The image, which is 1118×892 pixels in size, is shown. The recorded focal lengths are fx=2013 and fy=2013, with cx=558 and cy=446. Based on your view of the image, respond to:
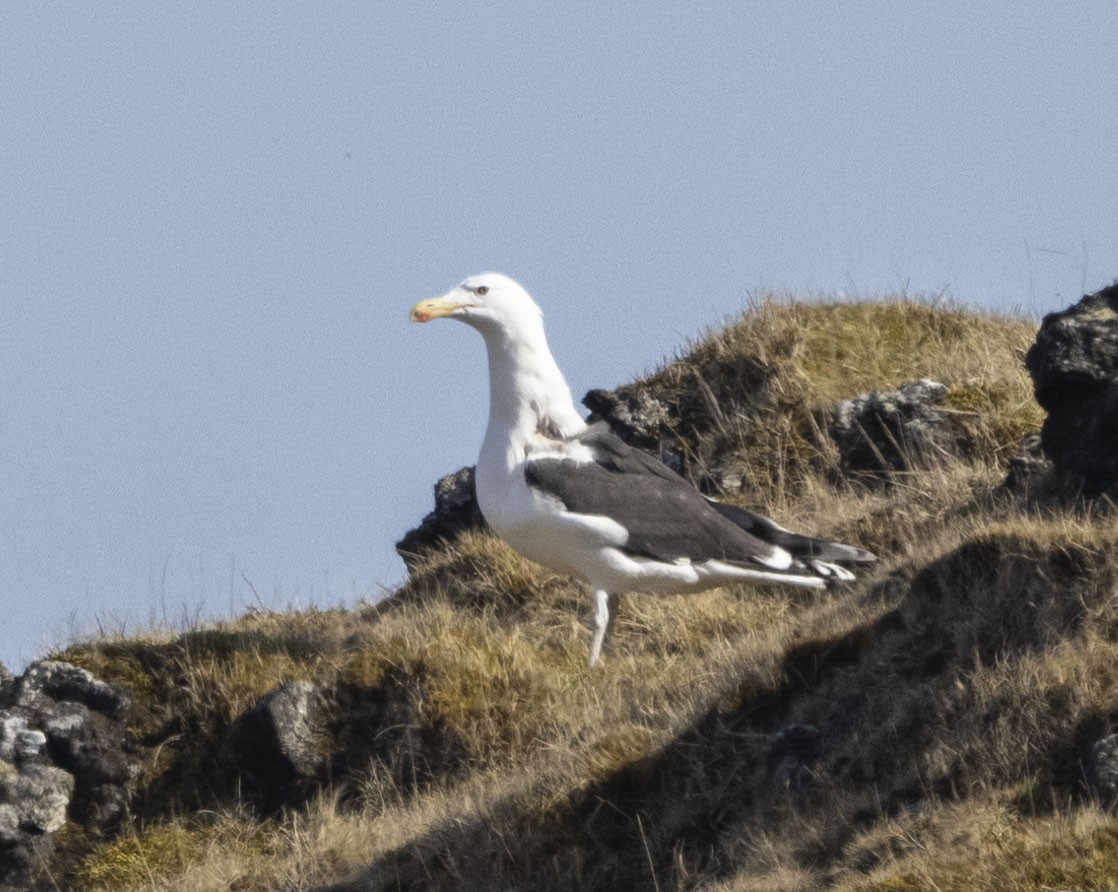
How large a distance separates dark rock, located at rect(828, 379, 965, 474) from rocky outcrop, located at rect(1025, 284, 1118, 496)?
300 centimetres

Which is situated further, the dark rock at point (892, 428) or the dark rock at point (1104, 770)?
the dark rock at point (892, 428)

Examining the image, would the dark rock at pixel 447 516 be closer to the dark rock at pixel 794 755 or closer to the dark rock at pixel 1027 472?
the dark rock at pixel 1027 472

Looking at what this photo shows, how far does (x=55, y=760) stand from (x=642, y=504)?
11.6ft

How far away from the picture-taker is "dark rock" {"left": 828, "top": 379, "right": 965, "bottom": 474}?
13.3m

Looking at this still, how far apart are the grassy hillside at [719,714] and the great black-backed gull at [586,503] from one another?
0.29 metres

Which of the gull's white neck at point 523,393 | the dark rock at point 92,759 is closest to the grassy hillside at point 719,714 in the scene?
the dark rock at point 92,759

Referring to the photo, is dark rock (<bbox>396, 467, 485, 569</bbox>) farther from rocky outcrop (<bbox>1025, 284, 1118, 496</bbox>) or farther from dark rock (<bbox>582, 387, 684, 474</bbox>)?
rocky outcrop (<bbox>1025, 284, 1118, 496</bbox>)

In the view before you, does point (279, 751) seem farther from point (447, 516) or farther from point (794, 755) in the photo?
point (447, 516)

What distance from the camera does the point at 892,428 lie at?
1368 cm

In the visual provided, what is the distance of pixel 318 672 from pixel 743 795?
12.3 feet

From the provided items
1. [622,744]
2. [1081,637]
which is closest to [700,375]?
[622,744]

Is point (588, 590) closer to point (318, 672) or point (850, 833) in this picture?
point (318, 672)

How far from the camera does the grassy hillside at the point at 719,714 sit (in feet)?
23.2

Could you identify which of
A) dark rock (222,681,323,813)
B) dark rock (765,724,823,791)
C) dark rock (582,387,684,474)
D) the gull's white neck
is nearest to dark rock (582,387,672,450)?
dark rock (582,387,684,474)
